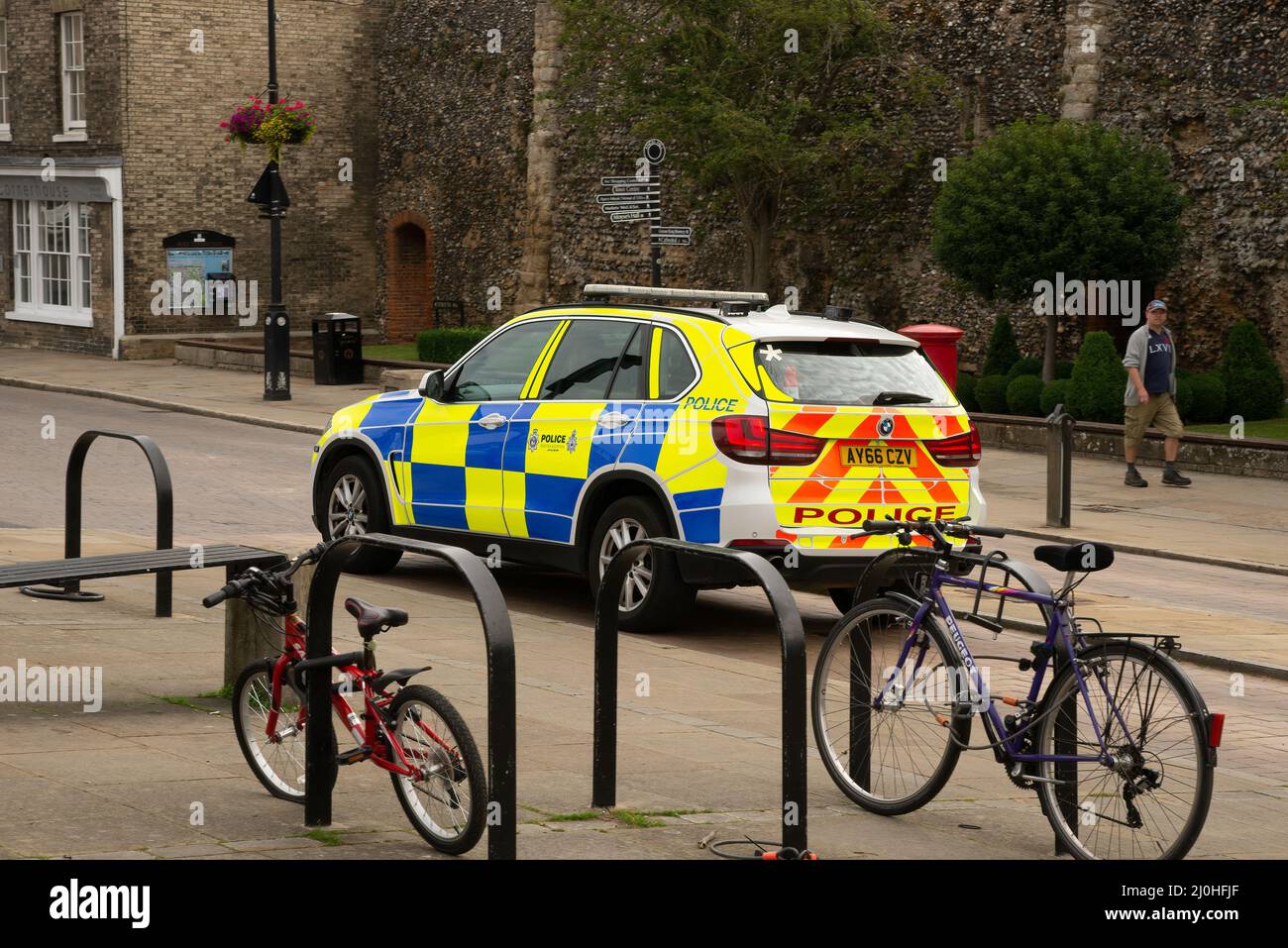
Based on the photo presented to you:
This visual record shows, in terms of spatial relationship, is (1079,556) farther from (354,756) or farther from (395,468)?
(395,468)

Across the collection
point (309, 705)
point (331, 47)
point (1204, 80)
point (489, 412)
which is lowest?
point (309, 705)

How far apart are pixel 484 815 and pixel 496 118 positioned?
31621mm

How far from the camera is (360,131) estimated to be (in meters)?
38.1

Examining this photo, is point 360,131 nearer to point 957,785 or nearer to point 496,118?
point 496,118

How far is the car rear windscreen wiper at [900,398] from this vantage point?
10.5 meters

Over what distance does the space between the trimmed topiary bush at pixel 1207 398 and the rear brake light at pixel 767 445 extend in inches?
529

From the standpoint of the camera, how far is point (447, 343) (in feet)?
99.9

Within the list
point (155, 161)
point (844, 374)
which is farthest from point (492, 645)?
point (155, 161)

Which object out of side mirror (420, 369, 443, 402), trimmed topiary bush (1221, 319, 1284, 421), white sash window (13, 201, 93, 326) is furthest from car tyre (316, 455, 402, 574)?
white sash window (13, 201, 93, 326)

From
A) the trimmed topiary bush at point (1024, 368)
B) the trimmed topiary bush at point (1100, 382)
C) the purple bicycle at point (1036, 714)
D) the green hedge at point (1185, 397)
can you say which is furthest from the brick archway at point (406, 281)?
the purple bicycle at point (1036, 714)

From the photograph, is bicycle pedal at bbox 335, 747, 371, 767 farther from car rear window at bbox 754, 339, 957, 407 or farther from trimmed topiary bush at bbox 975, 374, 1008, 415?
trimmed topiary bush at bbox 975, 374, 1008, 415

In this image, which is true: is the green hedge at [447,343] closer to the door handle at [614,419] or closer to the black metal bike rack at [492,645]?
the door handle at [614,419]

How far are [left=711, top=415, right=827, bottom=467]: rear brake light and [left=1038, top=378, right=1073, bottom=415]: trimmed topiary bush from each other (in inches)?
502

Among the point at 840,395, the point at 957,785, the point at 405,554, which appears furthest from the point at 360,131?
the point at 957,785
